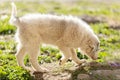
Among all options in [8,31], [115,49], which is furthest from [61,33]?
[8,31]

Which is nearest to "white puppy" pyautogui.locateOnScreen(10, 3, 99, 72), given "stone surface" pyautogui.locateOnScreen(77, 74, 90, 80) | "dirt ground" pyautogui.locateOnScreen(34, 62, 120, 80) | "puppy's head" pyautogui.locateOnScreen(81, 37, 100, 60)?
"puppy's head" pyautogui.locateOnScreen(81, 37, 100, 60)

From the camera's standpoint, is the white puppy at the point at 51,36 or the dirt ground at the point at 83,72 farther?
the white puppy at the point at 51,36

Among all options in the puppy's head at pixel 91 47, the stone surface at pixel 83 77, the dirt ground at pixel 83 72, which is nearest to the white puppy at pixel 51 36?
the puppy's head at pixel 91 47

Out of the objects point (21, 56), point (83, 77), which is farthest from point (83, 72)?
point (21, 56)

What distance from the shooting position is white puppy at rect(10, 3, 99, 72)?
321 inches

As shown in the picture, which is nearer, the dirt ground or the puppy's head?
the dirt ground

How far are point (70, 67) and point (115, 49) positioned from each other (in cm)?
271

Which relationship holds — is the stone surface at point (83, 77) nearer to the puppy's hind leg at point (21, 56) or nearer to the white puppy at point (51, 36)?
the white puppy at point (51, 36)

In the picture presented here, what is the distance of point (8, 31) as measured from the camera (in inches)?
484

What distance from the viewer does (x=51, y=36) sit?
842 cm

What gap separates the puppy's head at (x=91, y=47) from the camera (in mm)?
8812

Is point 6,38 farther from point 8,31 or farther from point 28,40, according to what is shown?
point 28,40

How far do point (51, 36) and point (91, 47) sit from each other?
3.41ft

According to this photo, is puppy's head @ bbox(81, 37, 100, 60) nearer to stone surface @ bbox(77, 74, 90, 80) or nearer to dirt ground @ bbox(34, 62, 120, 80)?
dirt ground @ bbox(34, 62, 120, 80)
